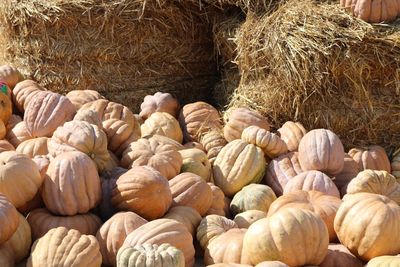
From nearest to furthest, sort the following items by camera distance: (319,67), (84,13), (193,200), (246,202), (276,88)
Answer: (193,200) → (246,202) → (319,67) → (276,88) → (84,13)

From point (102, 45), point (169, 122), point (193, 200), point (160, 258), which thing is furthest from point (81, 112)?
point (160, 258)

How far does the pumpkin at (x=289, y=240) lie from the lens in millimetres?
2869

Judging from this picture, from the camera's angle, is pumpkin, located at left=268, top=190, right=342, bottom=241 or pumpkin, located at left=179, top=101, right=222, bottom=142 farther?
pumpkin, located at left=179, top=101, right=222, bottom=142

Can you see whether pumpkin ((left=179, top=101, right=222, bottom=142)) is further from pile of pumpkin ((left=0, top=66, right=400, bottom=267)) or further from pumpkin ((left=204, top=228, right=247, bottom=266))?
pumpkin ((left=204, top=228, right=247, bottom=266))

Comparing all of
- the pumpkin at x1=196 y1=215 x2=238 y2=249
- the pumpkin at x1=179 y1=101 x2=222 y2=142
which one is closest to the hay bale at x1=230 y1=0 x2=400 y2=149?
the pumpkin at x1=179 y1=101 x2=222 y2=142

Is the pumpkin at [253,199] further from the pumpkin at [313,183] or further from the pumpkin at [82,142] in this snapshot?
the pumpkin at [82,142]

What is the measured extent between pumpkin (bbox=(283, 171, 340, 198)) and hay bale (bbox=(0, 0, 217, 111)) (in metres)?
2.45

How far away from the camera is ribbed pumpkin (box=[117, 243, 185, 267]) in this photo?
2.56 meters

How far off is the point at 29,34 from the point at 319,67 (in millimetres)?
2899

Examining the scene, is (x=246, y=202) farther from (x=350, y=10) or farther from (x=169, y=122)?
(x=350, y=10)

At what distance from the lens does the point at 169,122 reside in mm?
4922

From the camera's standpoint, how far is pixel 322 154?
Result: 4.32m

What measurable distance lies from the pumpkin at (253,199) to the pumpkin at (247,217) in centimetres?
18

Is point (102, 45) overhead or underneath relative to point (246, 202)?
overhead
